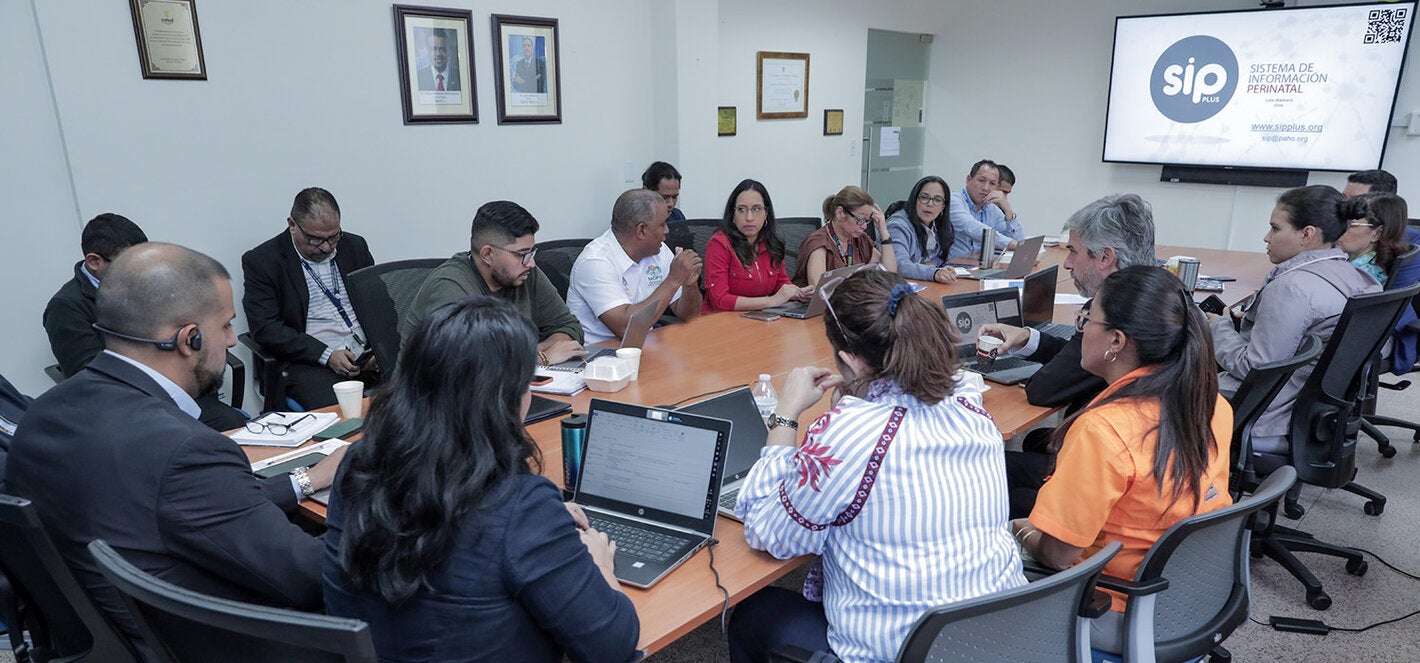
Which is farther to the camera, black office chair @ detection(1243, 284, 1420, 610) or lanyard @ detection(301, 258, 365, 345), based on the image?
lanyard @ detection(301, 258, 365, 345)

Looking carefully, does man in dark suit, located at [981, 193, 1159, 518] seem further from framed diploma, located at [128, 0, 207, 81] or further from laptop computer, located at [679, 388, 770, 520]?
framed diploma, located at [128, 0, 207, 81]

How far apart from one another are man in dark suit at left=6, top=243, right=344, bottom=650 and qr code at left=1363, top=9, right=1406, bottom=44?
6.84m

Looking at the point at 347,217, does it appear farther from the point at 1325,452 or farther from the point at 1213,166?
the point at 1213,166

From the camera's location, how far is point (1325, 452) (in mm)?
2520

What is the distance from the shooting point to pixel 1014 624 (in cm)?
121

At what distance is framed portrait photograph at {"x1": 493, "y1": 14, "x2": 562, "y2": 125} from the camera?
4.18 metres

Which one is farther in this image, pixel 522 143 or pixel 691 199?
pixel 691 199

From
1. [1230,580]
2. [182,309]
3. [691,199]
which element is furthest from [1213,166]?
[182,309]

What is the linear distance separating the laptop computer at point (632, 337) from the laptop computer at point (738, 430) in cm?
82

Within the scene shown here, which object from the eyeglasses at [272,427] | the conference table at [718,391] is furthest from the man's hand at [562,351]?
the eyeglasses at [272,427]

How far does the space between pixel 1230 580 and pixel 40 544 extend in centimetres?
209

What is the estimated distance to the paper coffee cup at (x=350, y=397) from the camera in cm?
213

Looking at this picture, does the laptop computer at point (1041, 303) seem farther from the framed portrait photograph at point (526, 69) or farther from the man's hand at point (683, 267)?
the framed portrait photograph at point (526, 69)

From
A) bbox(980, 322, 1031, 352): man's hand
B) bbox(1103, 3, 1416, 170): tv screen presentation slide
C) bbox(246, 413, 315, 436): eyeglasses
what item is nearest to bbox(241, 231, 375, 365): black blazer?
bbox(246, 413, 315, 436): eyeglasses
